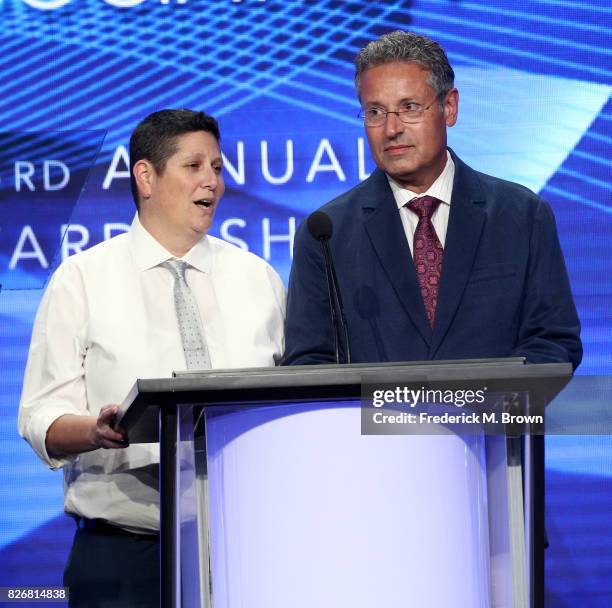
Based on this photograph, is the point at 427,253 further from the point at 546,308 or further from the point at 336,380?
the point at 336,380

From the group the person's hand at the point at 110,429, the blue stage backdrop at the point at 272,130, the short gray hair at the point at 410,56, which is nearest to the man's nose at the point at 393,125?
the short gray hair at the point at 410,56

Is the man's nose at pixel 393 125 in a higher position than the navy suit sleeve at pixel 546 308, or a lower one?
higher

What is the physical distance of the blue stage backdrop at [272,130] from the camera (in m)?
3.74

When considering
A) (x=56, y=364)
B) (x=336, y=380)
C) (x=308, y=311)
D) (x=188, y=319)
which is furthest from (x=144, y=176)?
(x=336, y=380)

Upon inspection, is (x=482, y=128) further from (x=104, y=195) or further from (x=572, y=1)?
(x=104, y=195)

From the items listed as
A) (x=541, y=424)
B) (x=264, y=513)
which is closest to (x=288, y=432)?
(x=264, y=513)

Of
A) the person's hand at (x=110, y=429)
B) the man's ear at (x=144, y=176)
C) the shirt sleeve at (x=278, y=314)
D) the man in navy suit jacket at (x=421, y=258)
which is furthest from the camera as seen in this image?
the man's ear at (x=144, y=176)

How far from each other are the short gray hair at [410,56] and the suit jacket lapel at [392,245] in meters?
0.25

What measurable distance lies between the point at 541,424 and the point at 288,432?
0.38 metres

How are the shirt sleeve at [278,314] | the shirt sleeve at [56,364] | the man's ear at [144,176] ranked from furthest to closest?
the man's ear at [144,176] < the shirt sleeve at [278,314] < the shirt sleeve at [56,364]

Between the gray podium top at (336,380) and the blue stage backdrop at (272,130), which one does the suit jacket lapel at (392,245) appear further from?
the blue stage backdrop at (272,130)

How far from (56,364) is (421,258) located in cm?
87

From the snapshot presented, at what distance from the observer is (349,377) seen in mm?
1685

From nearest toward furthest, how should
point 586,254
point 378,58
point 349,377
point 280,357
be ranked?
1. point 349,377
2. point 378,58
3. point 280,357
4. point 586,254
